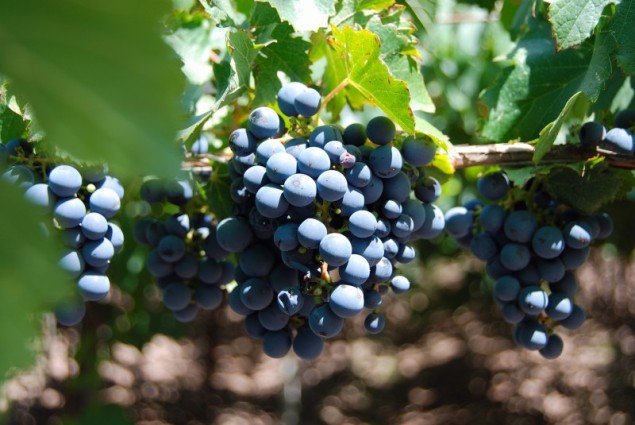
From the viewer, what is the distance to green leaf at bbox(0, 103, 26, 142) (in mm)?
1051

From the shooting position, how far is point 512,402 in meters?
2.78

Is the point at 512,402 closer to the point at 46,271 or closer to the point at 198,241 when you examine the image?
the point at 198,241

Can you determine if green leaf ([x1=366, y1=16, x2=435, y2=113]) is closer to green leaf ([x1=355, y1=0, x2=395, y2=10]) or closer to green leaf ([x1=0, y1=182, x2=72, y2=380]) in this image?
green leaf ([x1=355, y1=0, x2=395, y2=10])

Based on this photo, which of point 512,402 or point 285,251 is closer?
point 285,251

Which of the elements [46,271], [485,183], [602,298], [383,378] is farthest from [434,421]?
[46,271]

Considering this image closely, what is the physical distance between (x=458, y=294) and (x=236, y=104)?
183 cm

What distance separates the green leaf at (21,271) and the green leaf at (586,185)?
3.23 ft

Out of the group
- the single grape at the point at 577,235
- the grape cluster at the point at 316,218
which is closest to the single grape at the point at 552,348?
the single grape at the point at 577,235

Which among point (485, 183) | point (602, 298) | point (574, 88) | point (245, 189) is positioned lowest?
point (245, 189)

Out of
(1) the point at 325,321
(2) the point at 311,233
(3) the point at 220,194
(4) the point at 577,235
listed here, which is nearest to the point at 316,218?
(2) the point at 311,233

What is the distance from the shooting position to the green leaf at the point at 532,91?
48.8 inches

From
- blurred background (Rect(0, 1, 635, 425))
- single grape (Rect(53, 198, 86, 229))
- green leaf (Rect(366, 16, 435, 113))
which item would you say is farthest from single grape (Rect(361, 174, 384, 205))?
blurred background (Rect(0, 1, 635, 425))

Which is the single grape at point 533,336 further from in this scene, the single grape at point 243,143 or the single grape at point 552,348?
the single grape at point 243,143

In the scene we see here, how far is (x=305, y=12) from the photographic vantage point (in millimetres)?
1056
